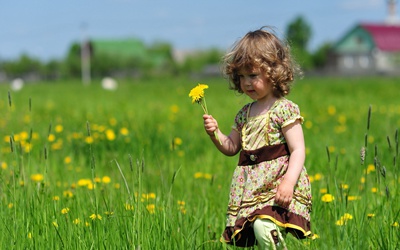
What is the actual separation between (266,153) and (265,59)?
0.40m

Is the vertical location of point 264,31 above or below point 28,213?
above

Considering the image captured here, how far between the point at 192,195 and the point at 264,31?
1.74 m

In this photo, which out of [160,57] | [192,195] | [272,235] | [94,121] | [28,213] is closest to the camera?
[272,235]

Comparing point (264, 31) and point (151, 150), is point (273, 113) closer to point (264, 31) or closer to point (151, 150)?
point (264, 31)

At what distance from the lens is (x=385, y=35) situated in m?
71.1

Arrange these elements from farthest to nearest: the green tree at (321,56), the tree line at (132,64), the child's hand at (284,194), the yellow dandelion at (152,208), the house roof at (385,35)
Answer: the tree line at (132,64) < the green tree at (321,56) < the house roof at (385,35) < the yellow dandelion at (152,208) < the child's hand at (284,194)

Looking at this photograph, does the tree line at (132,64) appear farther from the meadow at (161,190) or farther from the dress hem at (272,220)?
the dress hem at (272,220)

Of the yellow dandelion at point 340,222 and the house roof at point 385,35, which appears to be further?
the house roof at point 385,35

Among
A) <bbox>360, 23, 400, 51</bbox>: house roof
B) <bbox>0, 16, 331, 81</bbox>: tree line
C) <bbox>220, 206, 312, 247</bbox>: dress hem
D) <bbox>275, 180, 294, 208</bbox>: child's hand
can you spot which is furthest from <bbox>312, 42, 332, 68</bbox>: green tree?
<bbox>275, 180, 294, 208</bbox>: child's hand

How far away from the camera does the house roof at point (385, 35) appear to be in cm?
6925

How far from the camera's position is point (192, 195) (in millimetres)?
4391

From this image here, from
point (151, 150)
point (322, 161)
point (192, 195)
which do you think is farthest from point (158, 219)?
point (151, 150)

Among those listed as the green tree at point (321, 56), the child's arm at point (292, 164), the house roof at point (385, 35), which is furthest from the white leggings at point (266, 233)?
the green tree at point (321, 56)

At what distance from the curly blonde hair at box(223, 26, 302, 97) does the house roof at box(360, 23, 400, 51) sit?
68.6 meters
